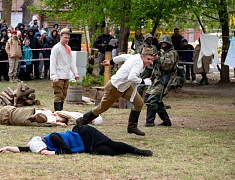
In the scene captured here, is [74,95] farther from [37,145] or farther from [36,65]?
[36,65]

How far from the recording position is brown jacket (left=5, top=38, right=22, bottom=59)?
24859 millimetres

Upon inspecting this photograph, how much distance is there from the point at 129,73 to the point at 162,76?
2.23 metres

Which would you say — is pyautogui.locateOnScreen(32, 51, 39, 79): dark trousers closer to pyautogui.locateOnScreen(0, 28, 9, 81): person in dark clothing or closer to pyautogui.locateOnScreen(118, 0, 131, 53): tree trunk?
pyautogui.locateOnScreen(0, 28, 9, 81): person in dark clothing

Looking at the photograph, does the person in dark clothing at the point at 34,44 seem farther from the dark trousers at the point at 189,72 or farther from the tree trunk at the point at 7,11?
the tree trunk at the point at 7,11

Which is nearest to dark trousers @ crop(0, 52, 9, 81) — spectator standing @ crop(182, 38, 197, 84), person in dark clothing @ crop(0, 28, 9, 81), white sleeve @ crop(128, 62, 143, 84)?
person in dark clothing @ crop(0, 28, 9, 81)

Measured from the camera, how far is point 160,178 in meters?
8.21

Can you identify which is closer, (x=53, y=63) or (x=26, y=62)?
(x=53, y=63)

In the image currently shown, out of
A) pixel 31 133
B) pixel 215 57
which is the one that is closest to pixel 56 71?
pixel 31 133

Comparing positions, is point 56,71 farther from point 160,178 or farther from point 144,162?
point 160,178

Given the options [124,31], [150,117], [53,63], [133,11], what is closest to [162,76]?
[150,117]

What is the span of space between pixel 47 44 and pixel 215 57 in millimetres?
6578

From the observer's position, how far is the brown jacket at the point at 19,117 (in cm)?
1305

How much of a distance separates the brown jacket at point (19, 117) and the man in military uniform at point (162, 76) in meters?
2.02

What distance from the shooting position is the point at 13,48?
24.9 m
